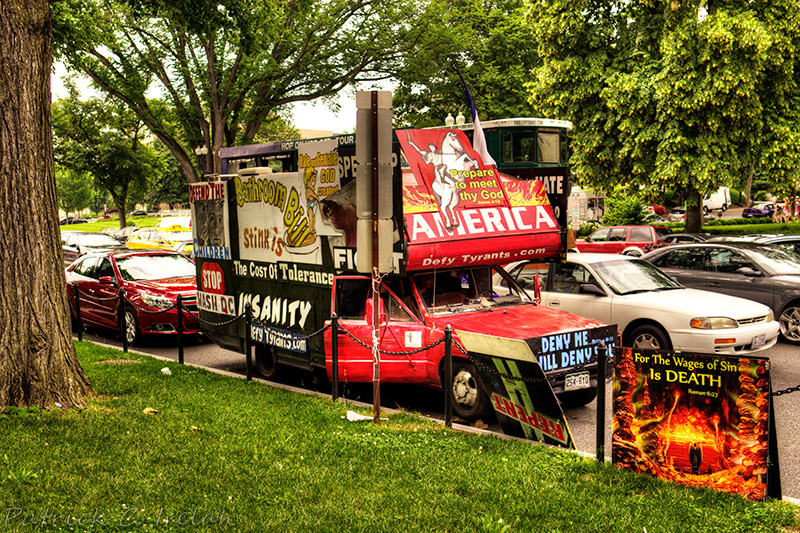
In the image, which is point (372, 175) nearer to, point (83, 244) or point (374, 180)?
point (374, 180)

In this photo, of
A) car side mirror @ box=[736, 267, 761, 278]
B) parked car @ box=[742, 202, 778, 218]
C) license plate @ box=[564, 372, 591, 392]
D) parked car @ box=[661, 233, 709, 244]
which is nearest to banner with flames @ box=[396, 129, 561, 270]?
license plate @ box=[564, 372, 591, 392]

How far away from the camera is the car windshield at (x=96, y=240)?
94.8 feet

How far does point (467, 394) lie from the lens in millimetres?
7707

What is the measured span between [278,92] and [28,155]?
68.3 feet

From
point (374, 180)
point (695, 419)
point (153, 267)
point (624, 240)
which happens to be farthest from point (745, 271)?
point (624, 240)

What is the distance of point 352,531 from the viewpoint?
450 centimetres

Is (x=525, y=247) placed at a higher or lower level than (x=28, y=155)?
lower

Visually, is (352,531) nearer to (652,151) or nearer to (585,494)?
(585,494)

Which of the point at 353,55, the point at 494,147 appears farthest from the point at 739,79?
the point at 494,147

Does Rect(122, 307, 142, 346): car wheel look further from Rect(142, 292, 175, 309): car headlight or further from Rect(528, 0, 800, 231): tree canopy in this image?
Rect(528, 0, 800, 231): tree canopy

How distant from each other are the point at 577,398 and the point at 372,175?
146 inches

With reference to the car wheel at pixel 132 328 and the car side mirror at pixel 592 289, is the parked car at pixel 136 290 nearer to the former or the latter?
the car wheel at pixel 132 328

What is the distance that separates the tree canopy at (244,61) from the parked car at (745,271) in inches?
608

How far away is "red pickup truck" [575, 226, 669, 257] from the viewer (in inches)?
953
